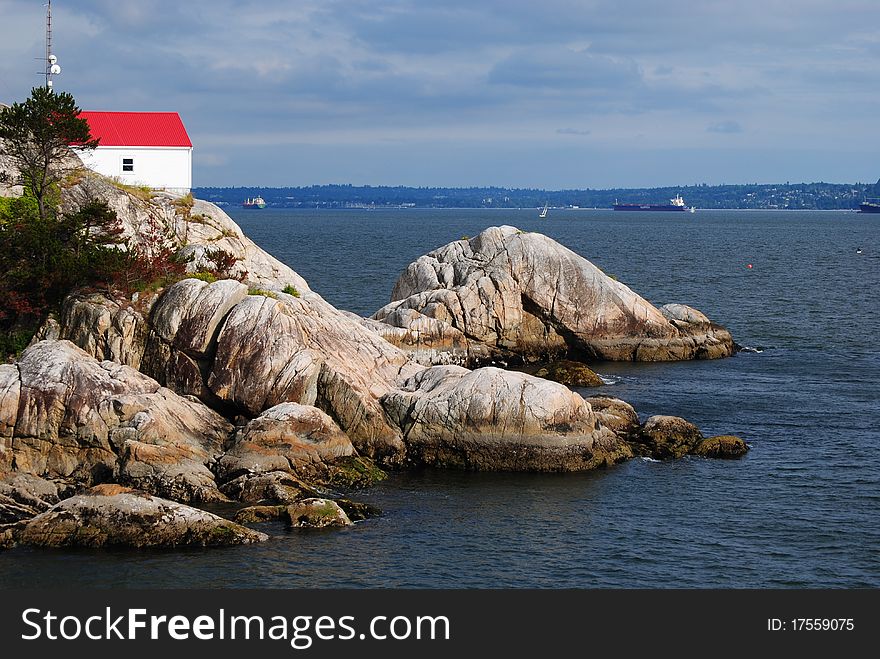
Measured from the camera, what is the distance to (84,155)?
2031 inches

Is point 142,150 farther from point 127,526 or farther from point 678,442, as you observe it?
point 678,442

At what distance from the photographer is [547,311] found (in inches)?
2285

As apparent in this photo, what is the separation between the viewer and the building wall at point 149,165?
172 ft

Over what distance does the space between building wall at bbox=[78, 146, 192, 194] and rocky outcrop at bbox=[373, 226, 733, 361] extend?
1157cm

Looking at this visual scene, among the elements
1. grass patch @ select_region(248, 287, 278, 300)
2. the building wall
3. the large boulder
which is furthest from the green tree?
the large boulder

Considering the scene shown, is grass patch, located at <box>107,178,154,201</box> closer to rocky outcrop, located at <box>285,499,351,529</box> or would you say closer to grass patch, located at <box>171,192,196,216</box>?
grass patch, located at <box>171,192,196,216</box>

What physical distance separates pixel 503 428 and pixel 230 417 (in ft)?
29.9

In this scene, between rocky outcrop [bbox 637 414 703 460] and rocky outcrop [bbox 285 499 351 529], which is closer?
rocky outcrop [bbox 285 499 351 529]

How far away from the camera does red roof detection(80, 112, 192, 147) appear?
173 feet

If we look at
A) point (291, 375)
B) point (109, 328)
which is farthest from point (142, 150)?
point (291, 375)

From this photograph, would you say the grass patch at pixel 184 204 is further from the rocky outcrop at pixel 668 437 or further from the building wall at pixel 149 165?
the rocky outcrop at pixel 668 437

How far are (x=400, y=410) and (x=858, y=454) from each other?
1524cm

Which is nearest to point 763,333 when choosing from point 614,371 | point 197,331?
point 614,371

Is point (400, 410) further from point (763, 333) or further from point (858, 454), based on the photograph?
point (763, 333)
